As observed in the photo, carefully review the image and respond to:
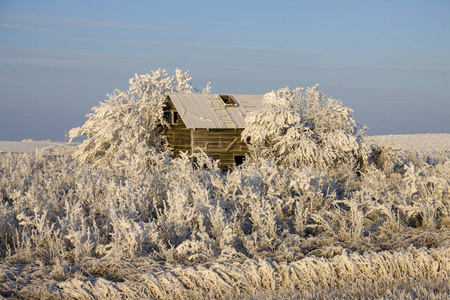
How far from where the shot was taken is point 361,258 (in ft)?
24.9

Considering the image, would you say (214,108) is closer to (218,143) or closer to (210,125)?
(210,125)

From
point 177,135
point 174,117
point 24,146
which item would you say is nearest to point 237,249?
point 177,135

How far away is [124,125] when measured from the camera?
79.2 ft

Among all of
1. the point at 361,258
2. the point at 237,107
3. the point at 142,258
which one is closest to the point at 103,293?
the point at 142,258

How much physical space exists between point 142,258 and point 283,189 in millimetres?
4449

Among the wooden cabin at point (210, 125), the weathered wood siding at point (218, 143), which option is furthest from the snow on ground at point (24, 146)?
the weathered wood siding at point (218, 143)

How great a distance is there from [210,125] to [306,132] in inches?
193

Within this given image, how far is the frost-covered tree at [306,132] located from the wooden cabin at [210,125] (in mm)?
1145

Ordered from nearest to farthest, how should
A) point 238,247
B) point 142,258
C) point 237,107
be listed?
point 142,258, point 238,247, point 237,107

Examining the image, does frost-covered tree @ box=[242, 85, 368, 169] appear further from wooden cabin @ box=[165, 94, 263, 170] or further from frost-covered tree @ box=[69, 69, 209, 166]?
frost-covered tree @ box=[69, 69, 209, 166]

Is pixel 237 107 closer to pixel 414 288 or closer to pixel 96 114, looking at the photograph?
pixel 96 114

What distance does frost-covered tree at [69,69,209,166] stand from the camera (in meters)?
23.5

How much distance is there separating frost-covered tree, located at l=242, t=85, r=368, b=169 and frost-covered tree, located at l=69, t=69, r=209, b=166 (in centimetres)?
616

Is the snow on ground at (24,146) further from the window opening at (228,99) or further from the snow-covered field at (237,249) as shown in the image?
the snow-covered field at (237,249)
